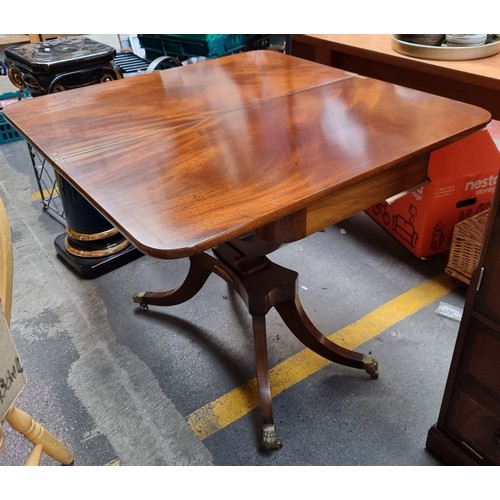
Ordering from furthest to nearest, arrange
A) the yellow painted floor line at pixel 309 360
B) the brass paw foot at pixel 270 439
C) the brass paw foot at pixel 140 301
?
1. the brass paw foot at pixel 140 301
2. the yellow painted floor line at pixel 309 360
3. the brass paw foot at pixel 270 439

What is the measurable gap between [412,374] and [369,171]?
866 mm

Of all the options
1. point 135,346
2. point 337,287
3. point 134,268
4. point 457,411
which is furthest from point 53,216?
point 457,411

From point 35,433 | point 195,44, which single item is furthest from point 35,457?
point 195,44

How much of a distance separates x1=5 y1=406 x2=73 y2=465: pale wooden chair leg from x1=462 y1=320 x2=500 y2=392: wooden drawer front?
964mm

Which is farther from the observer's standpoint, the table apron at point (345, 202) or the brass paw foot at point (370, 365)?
the brass paw foot at point (370, 365)

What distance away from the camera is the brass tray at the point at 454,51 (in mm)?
1683

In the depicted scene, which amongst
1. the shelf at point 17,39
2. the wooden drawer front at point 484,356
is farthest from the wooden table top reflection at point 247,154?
the shelf at point 17,39

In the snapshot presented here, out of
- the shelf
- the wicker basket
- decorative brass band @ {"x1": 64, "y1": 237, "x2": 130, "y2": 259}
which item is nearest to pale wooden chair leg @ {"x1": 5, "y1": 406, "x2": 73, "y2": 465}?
decorative brass band @ {"x1": 64, "y1": 237, "x2": 130, "y2": 259}

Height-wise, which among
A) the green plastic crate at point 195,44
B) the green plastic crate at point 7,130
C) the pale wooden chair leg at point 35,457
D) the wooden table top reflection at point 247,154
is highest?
the wooden table top reflection at point 247,154

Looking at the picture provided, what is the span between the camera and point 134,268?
2102 mm

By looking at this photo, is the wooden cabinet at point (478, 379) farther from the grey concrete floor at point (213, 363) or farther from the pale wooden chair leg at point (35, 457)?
the pale wooden chair leg at point (35, 457)

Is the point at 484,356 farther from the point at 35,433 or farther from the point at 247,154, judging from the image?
the point at 35,433

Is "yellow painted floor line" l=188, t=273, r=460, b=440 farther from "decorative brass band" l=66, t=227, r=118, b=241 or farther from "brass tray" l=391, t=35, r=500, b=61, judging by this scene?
"decorative brass band" l=66, t=227, r=118, b=241

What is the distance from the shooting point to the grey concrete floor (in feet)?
4.44
